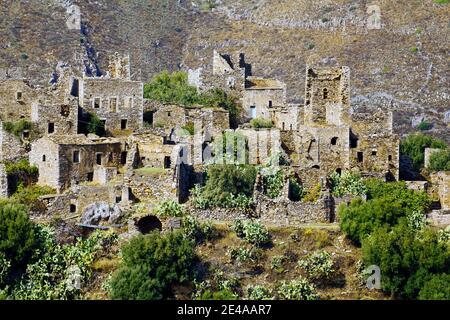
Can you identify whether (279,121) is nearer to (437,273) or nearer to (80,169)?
(80,169)

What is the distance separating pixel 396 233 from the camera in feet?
241

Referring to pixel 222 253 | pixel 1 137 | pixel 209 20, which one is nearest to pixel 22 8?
pixel 209 20

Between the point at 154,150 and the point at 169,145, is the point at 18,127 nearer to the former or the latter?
the point at 154,150

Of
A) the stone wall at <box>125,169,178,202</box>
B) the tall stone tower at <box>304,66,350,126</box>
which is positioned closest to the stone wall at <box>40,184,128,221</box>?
the stone wall at <box>125,169,178,202</box>

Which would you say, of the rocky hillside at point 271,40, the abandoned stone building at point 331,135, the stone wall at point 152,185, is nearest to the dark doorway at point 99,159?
the stone wall at point 152,185

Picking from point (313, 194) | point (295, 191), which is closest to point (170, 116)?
point (295, 191)

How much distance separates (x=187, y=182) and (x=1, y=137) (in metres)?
9.84

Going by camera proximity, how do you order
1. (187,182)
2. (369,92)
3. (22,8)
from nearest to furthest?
(187,182), (369,92), (22,8)

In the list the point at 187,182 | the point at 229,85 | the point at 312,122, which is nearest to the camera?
the point at 187,182

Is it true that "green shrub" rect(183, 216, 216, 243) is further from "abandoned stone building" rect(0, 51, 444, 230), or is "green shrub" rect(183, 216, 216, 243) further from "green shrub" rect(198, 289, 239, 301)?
"green shrub" rect(198, 289, 239, 301)

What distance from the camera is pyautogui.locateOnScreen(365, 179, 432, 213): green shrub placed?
259ft
